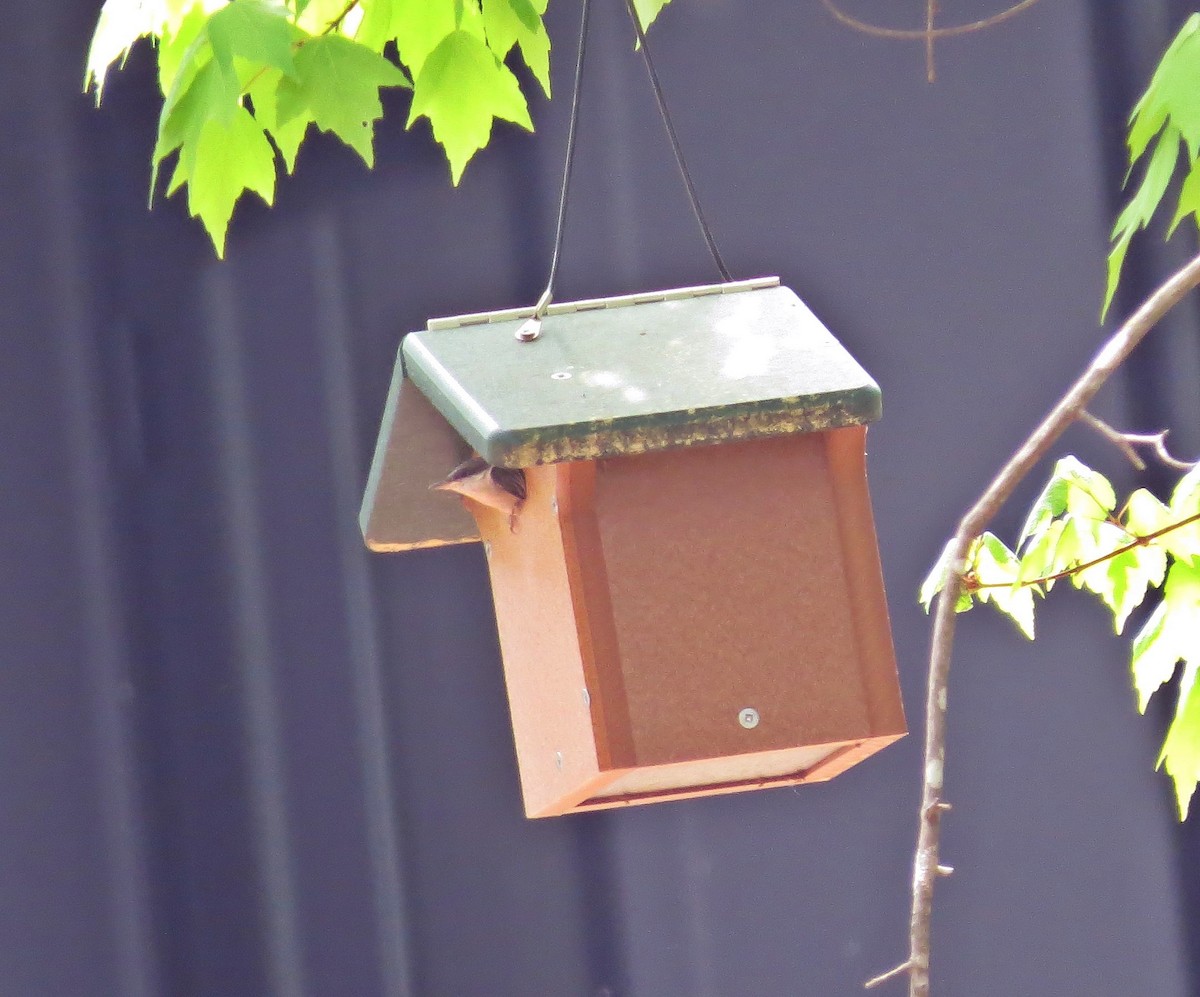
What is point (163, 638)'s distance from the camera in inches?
113

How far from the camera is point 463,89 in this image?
1.50 meters

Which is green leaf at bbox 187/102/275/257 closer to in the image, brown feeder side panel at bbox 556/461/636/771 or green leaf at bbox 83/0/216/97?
green leaf at bbox 83/0/216/97

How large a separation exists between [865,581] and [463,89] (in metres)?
0.63

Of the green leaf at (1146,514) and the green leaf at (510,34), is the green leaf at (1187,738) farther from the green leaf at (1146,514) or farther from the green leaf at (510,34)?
the green leaf at (510,34)

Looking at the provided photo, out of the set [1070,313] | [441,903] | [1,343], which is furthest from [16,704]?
[1070,313]

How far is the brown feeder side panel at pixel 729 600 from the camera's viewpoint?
1.10 metres

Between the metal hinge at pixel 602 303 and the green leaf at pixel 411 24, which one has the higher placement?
the green leaf at pixel 411 24

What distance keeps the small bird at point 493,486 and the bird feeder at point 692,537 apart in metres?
0.03

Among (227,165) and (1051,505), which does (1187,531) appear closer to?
(1051,505)

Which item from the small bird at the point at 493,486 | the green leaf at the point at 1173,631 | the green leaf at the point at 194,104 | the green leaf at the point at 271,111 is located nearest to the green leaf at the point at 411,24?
the green leaf at the point at 271,111

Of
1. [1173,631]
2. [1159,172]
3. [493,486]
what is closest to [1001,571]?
[1173,631]

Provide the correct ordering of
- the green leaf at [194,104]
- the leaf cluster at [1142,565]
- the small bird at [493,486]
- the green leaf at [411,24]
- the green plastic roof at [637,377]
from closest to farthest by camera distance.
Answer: the green plastic roof at [637,377]
the small bird at [493,486]
the green leaf at [194,104]
the leaf cluster at [1142,565]
the green leaf at [411,24]

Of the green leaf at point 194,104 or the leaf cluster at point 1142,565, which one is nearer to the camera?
the green leaf at point 194,104

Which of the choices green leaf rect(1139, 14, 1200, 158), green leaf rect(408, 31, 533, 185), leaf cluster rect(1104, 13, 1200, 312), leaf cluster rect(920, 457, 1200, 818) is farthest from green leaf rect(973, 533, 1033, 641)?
green leaf rect(408, 31, 533, 185)
